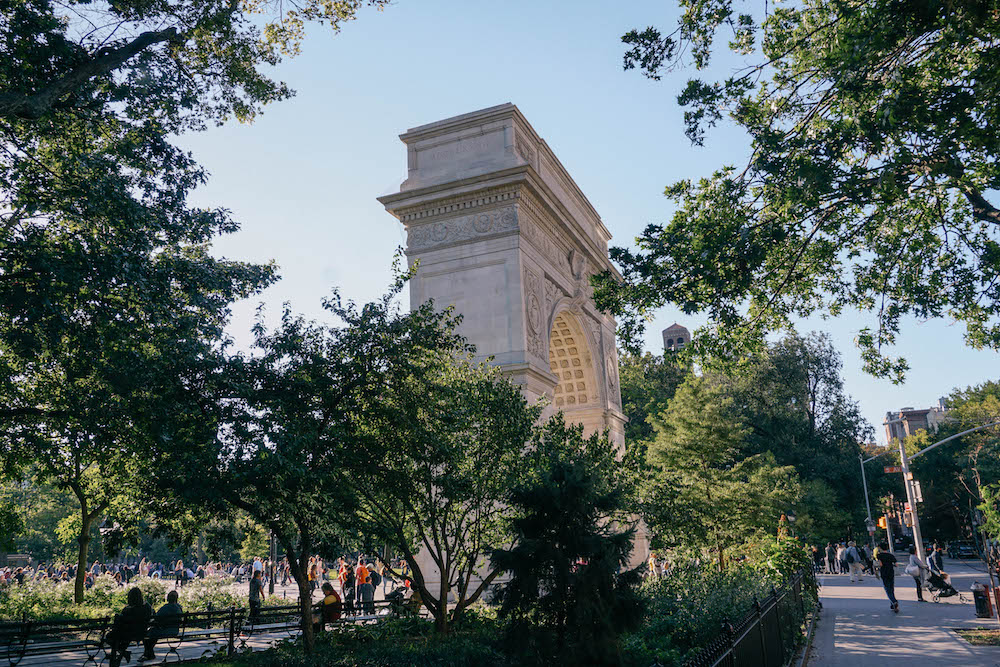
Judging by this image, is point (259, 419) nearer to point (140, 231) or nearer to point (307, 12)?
point (140, 231)

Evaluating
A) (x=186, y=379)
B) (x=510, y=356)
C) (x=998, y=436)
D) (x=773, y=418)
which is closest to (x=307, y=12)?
(x=186, y=379)

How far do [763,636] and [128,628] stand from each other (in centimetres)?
924

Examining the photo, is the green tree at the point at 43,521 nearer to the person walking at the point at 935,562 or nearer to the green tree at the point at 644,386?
the green tree at the point at 644,386

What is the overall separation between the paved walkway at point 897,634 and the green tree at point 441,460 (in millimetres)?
5782

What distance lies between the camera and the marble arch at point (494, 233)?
2136 centimetres

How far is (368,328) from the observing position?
459 inches

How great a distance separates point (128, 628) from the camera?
1093 centimetres

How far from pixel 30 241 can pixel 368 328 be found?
16.0 feet

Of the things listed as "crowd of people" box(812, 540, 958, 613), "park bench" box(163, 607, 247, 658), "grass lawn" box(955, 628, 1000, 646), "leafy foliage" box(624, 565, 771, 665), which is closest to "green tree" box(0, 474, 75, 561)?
"park bench" box(163, 607, 247, 658)

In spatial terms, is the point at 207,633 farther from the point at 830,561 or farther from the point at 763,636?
the point at 830,561

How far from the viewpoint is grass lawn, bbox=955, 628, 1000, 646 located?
11445 millimetres

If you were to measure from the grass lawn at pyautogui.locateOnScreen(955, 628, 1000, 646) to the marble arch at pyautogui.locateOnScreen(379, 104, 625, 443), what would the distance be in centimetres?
1102

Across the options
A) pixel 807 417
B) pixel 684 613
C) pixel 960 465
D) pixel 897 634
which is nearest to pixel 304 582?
pixel 684 613

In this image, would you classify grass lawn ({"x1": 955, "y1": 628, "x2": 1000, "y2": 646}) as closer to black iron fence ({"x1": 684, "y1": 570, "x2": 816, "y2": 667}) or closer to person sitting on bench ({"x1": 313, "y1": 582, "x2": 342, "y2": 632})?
black iron fence ({"x1": 684, "y1": 570, "x2": 816, "y2": 667})
